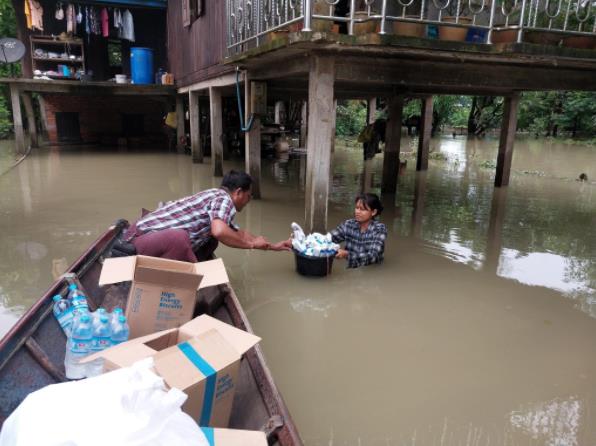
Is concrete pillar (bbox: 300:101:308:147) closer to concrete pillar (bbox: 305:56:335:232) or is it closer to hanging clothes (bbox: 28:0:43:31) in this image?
hanging clothes (bbox: 28:0:43:31)

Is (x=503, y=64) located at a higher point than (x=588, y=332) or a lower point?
higher

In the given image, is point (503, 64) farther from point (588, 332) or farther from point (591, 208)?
point (591, 208)

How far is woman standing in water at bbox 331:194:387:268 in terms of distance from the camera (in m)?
5.04

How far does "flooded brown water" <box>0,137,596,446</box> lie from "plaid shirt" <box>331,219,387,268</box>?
15 cm

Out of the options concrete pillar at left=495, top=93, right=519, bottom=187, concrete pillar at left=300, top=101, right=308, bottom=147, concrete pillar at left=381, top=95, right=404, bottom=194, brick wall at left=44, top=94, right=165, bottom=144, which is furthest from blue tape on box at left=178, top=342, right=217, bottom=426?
brick wall at left=44, top=94, right=165, bottom=144

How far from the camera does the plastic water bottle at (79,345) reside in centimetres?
248

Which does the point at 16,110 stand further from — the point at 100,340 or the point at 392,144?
the point at 100,340

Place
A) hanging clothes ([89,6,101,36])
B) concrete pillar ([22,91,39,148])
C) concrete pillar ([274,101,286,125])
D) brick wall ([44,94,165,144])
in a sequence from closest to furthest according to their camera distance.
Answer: concrete pillar ([22,91,39,148]) < hanging clothes ([89,6,101,36]) < brick wall ([44,94,165,144]) < concrete pillar ([274,101,286,125])

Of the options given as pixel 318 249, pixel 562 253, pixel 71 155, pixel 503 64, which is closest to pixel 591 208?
pixel 562 253

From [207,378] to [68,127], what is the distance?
1883 centimetres

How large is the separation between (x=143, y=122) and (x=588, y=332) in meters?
18.5

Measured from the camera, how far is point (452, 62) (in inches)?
231

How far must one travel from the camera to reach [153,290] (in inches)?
109

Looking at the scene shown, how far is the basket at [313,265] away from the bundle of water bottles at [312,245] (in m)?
0.04
